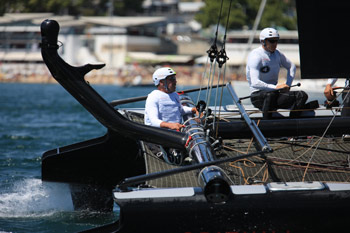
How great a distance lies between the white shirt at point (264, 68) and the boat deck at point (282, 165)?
77 cm

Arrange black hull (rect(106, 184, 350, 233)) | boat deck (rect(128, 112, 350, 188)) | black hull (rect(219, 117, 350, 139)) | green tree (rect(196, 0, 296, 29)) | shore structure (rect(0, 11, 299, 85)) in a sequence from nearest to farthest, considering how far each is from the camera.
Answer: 1. black hull (rect(106, 184, 350, 233))
2. boat deck (rect(128, 112, 350, 188))
3. black hull (rect(219, 117, 350, 139))
4. shore structure (rect(0, 11, 299, 85))
5. green tree (rect(196, 0, 296, 29))

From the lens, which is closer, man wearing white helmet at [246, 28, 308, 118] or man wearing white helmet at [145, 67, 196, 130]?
man wearing white helmet at [145, 67, 196, 130]

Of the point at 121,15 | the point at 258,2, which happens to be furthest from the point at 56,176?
the point at 121,15

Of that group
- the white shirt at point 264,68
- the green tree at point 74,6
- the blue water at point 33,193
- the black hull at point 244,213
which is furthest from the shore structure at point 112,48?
the black hull at point 244,213

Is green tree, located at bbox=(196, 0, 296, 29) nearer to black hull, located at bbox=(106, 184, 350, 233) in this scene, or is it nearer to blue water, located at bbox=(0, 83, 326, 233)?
blue water, located at bbox=(0, 83, 326, 233)

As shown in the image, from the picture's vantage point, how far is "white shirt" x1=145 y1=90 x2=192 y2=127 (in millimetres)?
5863

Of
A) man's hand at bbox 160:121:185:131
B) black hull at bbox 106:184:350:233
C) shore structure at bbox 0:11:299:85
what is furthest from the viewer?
shore structure at bbox 0:11:299:85

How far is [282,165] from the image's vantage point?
5.64m

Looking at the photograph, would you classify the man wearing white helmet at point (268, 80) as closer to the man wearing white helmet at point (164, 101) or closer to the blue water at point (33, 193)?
the man wearing white helmet at point (164, 101)

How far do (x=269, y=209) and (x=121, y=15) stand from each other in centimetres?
8236

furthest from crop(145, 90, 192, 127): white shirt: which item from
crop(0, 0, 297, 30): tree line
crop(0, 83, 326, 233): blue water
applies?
crop(0, 0, 297, 30): tree line

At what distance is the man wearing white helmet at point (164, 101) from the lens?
5.86 meters

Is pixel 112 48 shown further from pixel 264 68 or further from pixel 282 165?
pixel 282 165

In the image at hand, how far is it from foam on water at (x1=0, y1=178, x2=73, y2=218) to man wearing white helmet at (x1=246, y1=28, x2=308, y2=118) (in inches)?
94.7
